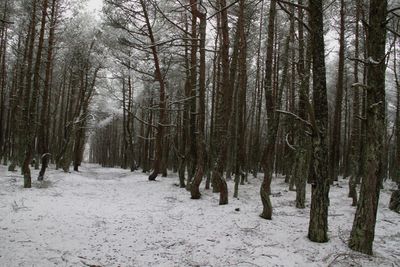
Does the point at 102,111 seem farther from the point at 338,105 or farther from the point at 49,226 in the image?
the point at 49,226

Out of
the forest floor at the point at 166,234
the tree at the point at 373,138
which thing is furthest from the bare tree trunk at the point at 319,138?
the tree at the point at 373,138

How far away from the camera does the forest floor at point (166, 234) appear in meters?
4.93

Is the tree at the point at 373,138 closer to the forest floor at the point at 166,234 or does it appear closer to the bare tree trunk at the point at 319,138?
the forest floor at the point at 166,234

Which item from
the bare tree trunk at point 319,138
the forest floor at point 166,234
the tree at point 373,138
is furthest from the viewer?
the bare tree trunk at point 319,138

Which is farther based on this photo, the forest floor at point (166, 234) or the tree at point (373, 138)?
the tree at point (373, 138)

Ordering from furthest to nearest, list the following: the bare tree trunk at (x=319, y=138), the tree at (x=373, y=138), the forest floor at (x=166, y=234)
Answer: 1. the bare tree trunk at (x=319, y=138)
2. the tree at (x=373, y=138)
3. the forest floor at (x=166, y=234)

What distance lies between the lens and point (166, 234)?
20.5 feet

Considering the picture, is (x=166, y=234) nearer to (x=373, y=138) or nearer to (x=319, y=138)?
(x=319, y=138)

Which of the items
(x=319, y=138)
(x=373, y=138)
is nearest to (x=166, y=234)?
(x=319, y=138)

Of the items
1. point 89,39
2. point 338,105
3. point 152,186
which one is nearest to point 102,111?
point 89,39

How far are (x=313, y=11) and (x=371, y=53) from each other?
4.38 ft

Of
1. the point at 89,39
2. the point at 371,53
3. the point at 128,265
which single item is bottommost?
the point at 128,265

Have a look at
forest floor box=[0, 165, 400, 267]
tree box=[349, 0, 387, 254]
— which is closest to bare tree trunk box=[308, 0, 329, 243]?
forest floor box=[0, 165, 400, 267]

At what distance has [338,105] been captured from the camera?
15391mm
